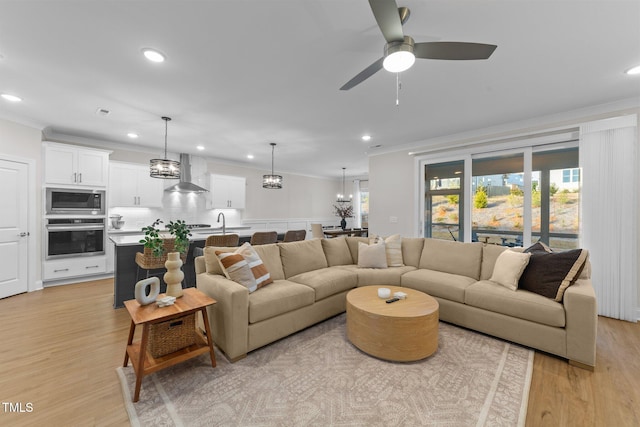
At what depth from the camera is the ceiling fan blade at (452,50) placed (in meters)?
1.62

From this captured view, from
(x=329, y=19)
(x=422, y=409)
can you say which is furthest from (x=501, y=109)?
(x=422, y=409)

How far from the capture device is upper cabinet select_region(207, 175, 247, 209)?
6.59 meters

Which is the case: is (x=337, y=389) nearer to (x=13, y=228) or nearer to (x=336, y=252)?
(x=336, y=252)

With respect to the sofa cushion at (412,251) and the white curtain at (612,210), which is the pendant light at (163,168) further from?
the white curtain at (612,210)

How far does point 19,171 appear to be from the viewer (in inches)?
156

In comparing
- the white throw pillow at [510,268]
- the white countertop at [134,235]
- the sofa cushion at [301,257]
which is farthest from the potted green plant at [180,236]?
the white throw pillow at [510,268]

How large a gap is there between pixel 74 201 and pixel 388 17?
5621mm

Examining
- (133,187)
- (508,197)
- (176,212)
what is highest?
(133,187)

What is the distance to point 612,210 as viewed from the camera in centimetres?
327

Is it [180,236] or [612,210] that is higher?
[612,210]

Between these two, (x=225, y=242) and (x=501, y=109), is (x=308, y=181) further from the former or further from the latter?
(x=501, y=109)

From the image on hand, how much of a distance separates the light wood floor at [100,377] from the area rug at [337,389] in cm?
11

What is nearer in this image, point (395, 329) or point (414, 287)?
point (395, 329)

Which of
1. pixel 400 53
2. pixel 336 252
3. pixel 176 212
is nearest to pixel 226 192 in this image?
pixel 176 212
